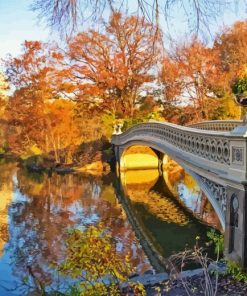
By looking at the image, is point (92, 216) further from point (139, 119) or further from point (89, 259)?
point (139, 119)

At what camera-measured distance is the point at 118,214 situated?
14.7 m

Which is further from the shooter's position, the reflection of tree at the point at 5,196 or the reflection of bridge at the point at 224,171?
the reflection of tree at the point at 5,196

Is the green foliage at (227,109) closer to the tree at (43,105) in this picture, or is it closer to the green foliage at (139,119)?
the green foliage at (139,119)

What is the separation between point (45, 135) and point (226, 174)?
2240 cm

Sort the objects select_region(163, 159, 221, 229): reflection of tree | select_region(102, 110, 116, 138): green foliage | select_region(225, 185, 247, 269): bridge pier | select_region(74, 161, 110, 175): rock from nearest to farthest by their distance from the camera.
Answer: select_region(225, 185, 247, 269): bridge pier, select_region(163, 159, 221, 229): reflection of tree, select_region(74, 161, 110, 175): rock, select_region(102, 110, 116, 138): green foliage

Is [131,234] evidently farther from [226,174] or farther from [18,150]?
[18,150]

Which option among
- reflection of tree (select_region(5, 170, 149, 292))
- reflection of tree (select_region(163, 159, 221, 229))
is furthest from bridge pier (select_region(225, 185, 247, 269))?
reflection of tree (select_region(163, 159, 221, 229))

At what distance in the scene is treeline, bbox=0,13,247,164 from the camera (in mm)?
26797

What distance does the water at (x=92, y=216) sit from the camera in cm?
948

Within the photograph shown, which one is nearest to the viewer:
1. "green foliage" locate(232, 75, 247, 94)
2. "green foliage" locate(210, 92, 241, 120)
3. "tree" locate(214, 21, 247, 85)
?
"green foliage" locate(232, 75, 247, 94)

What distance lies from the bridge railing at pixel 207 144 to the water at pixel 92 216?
252 centimetres

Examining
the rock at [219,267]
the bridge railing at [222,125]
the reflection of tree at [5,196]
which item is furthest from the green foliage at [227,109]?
the rock at [219,267]

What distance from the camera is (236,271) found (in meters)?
6.09

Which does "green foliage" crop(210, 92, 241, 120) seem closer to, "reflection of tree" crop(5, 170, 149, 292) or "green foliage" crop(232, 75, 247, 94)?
"reflection of tree" crop(5, 170, 149, 292)
